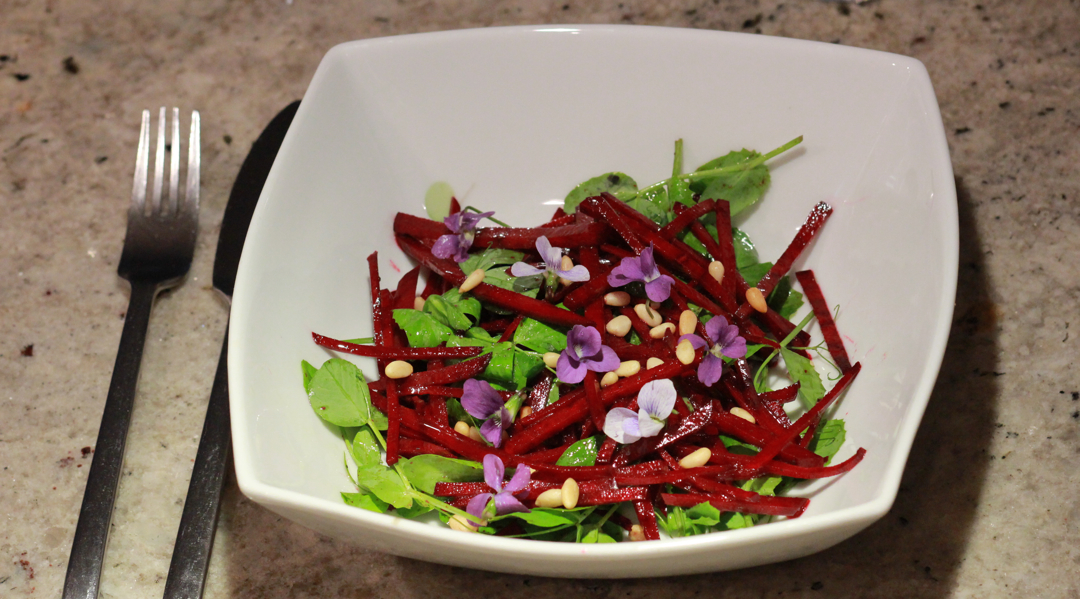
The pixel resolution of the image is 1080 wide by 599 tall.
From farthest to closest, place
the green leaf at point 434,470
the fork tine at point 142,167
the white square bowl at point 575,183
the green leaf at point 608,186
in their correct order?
the fork tine at point 142,167, the green leaf at point 608,186, the green leaf at point 434,470, the white square bowl at point 575,183

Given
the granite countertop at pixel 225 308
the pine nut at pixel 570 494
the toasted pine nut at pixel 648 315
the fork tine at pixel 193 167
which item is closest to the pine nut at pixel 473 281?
the toasted pine nut at pixel 648 315

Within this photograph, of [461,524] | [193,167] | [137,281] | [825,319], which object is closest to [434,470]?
[461,524]

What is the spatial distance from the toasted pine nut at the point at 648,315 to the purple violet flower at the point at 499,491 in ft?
1.05

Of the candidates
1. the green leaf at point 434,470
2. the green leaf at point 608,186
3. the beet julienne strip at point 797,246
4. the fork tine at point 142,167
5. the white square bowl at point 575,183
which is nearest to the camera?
the white square bowl at point 575,183

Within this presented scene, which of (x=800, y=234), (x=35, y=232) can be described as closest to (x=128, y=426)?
(x=35, y=232)

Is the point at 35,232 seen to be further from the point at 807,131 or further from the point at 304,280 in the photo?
the point at 807,131

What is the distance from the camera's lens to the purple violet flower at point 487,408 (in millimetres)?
1096

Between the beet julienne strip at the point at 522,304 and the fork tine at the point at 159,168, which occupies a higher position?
the beet julienne strip at the point at 522,304

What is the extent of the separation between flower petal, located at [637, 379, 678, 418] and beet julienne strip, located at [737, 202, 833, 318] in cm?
32

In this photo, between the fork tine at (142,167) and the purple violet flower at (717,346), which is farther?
the fork tine at (142,167)

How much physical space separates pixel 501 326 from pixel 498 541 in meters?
0.47

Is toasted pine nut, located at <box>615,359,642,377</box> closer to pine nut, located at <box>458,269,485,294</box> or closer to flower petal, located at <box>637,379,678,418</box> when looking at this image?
flower petal, located at <box>637,379,678,418</box>

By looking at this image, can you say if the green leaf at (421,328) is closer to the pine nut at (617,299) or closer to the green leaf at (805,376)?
the pine nut at (617,299)

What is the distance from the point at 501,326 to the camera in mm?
1270
